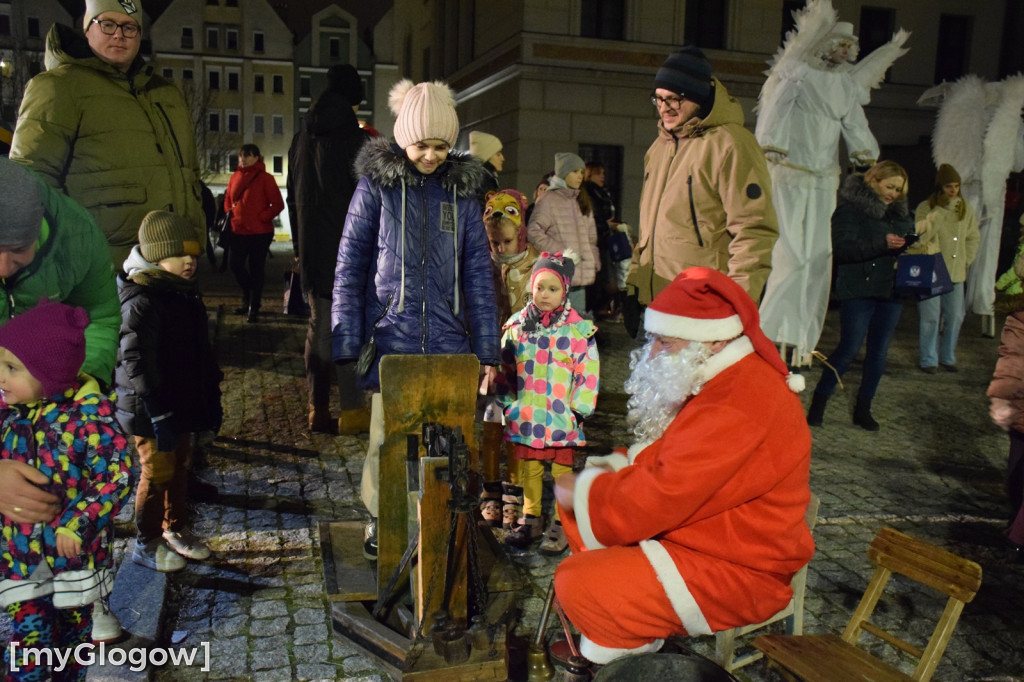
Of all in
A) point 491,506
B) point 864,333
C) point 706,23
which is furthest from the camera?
point 706,23

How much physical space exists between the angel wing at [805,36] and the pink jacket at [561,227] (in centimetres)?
214

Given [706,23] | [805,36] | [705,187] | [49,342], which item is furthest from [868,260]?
[706,23]

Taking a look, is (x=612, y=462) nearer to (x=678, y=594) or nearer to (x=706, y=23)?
(x=678, y=594)

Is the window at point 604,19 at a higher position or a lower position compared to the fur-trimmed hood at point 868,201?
higher

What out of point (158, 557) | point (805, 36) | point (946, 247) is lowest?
point (158, 557)

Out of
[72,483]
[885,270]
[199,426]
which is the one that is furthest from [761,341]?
[885,270]

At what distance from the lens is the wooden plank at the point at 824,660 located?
104 inches

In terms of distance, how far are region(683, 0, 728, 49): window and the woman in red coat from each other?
42.7ft

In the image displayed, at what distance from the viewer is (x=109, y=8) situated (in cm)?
371

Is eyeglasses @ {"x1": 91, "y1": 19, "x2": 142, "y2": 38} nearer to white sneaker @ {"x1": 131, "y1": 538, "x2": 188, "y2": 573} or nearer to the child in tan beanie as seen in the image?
the child in tan beanie

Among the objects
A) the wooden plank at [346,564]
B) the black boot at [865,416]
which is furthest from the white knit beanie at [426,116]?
the black boot at [865,416]

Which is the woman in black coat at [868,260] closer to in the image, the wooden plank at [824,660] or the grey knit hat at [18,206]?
the wooden plank at [824,660]

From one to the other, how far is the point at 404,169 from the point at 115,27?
1577 mm

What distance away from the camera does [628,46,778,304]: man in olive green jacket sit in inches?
158
